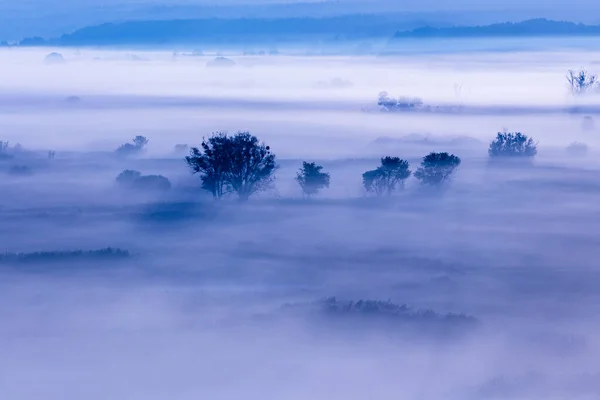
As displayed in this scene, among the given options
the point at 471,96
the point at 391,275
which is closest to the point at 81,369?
the point at 391,275

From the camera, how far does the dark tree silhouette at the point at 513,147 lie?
6278 cm

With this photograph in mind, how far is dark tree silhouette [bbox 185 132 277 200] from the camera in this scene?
38969 millimetres

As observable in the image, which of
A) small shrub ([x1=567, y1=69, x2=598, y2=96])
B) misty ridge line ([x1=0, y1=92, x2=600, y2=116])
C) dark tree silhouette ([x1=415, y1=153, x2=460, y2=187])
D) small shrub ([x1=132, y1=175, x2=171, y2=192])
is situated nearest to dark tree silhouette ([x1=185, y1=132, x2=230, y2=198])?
small shrub ([x1=132, y1=175, x2=171, y2=192])

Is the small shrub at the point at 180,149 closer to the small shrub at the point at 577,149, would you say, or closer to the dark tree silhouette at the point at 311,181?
the dark tree silhouette at the point at 311,181

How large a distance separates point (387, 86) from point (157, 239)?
123133 millimetres

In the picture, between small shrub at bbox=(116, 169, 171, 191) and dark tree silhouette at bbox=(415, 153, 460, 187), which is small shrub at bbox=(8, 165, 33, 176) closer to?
small shrub at bbox=(116, 169, 171, 191)

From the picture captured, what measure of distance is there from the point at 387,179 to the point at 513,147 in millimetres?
20764

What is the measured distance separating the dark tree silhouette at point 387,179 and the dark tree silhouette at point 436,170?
83 centimetres

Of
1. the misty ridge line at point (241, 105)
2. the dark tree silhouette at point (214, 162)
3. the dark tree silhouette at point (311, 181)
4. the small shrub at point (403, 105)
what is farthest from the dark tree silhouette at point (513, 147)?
the small shrub at point (403, 105)

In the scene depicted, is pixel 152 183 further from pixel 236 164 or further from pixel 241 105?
pixel 241 105

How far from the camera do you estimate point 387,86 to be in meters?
155

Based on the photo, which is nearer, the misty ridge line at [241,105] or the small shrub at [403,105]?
the misty ridge line at [241,105]

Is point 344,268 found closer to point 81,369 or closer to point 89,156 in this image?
point 81,369

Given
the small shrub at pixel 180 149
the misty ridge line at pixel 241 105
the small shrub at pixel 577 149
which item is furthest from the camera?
the misty ridge line at pixel 241 105
